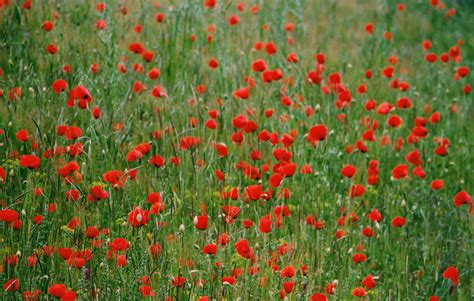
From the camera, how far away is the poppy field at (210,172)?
9.52ft

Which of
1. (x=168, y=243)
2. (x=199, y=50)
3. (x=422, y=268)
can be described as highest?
(x=199, y=50)

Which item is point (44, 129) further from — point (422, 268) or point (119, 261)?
point (422, 268)

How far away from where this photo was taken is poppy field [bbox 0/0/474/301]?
2.90 m

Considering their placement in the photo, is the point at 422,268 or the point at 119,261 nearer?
the point at 119,261

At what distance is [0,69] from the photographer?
421 cm

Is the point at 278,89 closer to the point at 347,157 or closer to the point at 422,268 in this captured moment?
the point at 347,157

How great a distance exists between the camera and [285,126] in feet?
13.8

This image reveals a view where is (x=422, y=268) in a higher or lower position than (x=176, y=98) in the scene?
lower

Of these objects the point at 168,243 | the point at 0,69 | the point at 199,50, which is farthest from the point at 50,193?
the point at 199,50

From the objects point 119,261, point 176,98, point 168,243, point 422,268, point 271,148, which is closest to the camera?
point 119,261

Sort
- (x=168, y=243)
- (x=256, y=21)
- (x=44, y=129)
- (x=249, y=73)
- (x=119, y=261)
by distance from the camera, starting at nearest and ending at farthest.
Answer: (x=119, y=261) → (x=168, y=243) → (x=44, y=129) → (x=249, y=73) → (x=256, y=21)

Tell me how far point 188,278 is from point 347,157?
1604 mm

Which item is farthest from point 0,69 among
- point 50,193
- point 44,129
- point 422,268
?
point 422,268

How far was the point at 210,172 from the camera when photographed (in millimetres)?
3723
